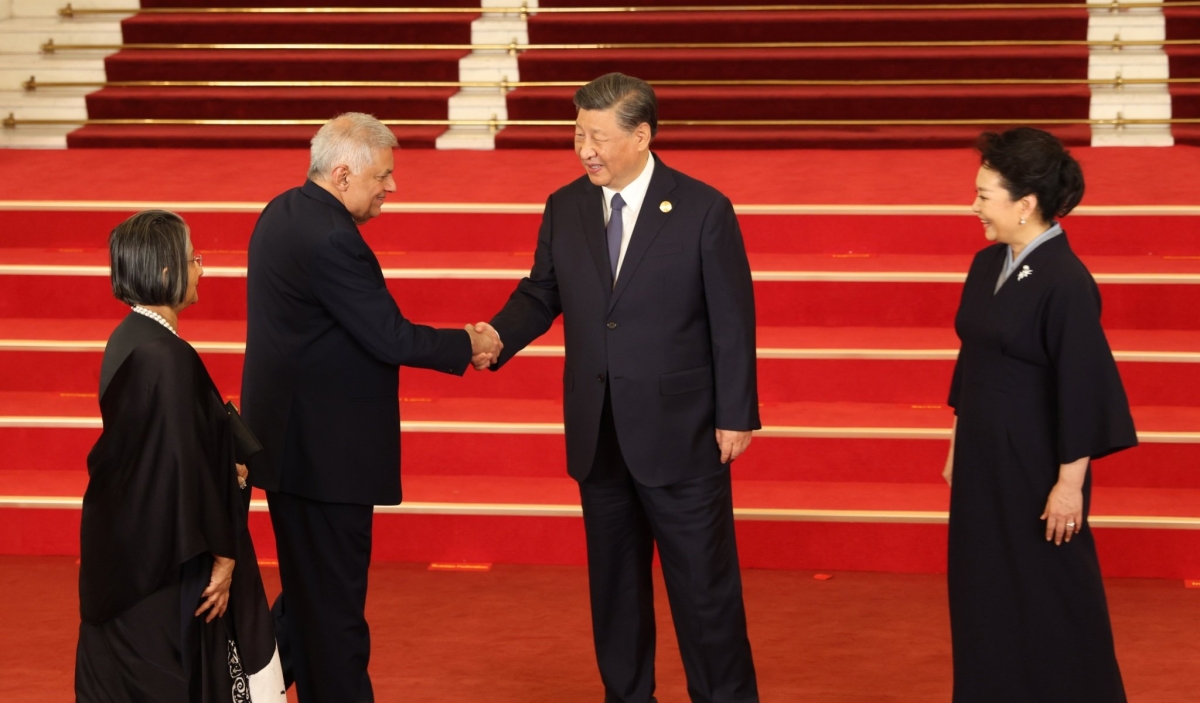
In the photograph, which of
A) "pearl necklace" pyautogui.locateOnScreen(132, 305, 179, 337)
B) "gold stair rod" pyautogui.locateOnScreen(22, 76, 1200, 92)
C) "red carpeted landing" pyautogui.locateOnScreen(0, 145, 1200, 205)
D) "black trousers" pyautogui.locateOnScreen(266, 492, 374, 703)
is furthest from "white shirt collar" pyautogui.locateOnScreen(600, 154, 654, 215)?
"gold stair rod" pyautogui.locateOnScreen(22, 76, 1200, 92)

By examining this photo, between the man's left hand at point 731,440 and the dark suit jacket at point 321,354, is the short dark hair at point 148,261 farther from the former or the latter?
the man's left hand at point 731,440

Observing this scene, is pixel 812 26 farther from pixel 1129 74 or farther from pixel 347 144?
pixel 347 144

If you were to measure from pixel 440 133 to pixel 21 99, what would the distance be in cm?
214

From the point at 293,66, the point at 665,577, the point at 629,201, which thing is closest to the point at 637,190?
the point at 629,201

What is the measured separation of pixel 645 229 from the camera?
2.92m

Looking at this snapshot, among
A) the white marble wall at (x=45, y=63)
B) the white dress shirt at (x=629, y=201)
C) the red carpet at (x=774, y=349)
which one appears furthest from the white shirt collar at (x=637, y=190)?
the white marble wall at (x=45, y=63)

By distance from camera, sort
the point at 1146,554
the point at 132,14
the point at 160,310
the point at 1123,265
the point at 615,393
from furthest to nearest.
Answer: the point at 132,14 → the point at 1123,265 → the point at 1146,554 → the point at 615,393 → the point at 160,310

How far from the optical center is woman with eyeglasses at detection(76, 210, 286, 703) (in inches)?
96.0

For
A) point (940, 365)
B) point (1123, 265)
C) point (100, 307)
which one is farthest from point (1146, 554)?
point (100, 307)

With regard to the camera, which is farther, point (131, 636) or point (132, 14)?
point (132, 14)

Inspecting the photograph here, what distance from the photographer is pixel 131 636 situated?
2.57 meters

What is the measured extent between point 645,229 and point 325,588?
106cm

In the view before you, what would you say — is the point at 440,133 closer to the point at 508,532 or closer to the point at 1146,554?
the point at 508,532

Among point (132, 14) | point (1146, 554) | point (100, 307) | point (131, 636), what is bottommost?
point (1146, 554)
